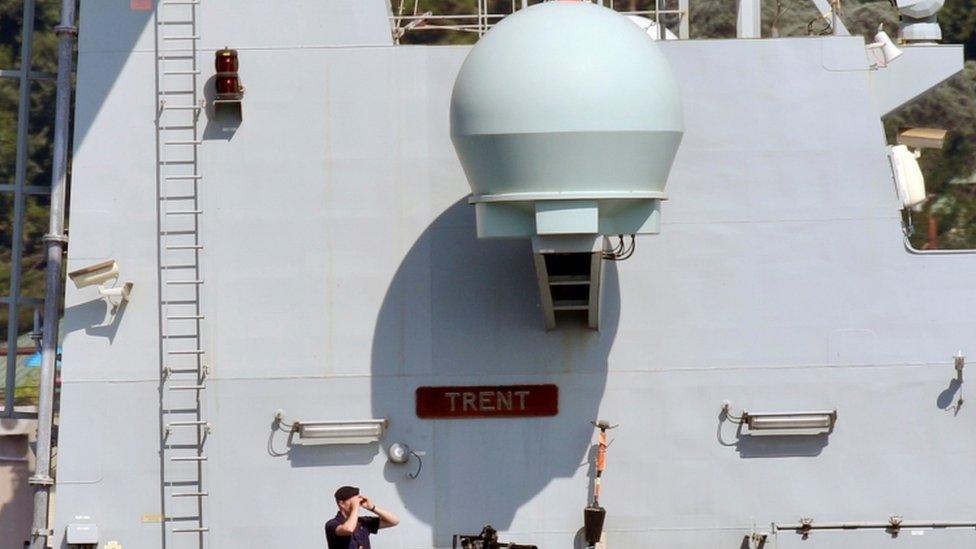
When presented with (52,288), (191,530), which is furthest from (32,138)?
(191,530)

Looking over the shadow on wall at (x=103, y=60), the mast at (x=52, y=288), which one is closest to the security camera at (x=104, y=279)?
the mast at (x=52, y=288)

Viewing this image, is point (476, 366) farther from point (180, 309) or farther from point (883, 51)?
point (883, 51)

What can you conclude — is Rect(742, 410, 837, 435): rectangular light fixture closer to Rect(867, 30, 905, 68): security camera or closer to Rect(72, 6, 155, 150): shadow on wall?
Rect(867, 30, 905, 68): security camera

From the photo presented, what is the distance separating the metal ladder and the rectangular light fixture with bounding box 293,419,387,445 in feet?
2.19

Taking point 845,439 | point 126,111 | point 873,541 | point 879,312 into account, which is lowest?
point 873,541

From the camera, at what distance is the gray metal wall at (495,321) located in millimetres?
10109

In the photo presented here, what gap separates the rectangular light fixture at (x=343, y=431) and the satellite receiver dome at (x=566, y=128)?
166 cm

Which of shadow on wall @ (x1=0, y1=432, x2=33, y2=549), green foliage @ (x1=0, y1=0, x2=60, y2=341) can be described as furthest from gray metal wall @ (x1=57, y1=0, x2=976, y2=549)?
green foliage @ (x1=0, y1=0, x2=60, y2=341)

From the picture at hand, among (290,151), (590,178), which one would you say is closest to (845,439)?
(590,178)

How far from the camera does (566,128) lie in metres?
8.84

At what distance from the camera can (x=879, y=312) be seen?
1018 centimetres

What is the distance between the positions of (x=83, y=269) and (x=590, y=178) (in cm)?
347

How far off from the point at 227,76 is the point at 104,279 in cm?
156

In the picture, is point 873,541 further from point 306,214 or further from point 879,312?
point 306,214
